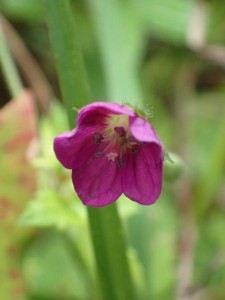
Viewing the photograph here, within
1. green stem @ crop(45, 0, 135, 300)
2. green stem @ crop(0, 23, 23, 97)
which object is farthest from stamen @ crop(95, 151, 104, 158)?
green stem @ crop(0, 23, 23, 97)

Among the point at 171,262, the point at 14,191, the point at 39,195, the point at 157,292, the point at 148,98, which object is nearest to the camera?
the point at 39,195

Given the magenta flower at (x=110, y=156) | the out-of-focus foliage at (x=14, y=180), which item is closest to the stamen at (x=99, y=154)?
the magenta flower at (x=110, y=156)

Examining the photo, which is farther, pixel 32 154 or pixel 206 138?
pixel 206 138

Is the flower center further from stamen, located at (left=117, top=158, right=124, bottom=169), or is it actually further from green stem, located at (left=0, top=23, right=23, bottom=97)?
green stem, located at (left=0, top=23, right=23, bottom=97)

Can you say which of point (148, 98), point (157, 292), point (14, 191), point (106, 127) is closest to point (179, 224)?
point (157, 292)

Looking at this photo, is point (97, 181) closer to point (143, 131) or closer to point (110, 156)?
point (110, 156)

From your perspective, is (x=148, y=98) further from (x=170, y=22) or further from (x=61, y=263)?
(x=61, y=263)
